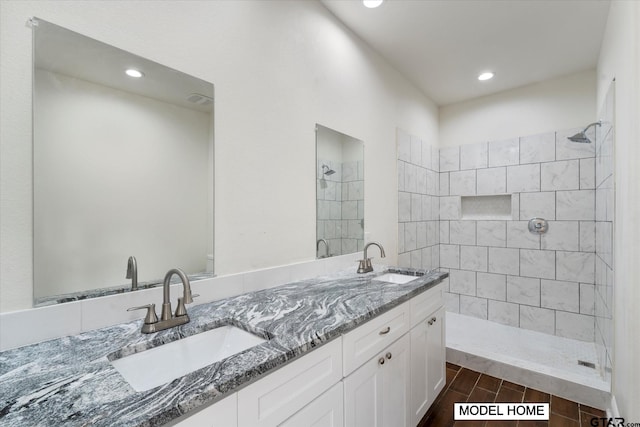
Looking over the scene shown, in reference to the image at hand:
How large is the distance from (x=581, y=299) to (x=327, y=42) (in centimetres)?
324

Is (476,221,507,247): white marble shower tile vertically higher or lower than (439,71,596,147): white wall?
lower

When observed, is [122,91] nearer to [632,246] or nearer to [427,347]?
[427,347]

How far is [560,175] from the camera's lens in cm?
287

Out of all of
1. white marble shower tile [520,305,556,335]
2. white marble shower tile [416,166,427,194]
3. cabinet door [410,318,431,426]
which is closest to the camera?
cabinet door [410,318,431,426]

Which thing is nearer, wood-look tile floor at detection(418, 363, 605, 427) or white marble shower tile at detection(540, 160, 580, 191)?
wood-look tile floor at detection(418, 363, 605, 427)

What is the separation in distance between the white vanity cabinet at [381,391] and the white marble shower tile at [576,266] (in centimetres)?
236

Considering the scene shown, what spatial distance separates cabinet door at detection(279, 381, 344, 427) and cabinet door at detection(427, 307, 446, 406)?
3.05 feet

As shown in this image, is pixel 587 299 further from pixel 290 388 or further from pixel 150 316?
pixel 150 316

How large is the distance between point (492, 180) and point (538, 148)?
1.67 ft

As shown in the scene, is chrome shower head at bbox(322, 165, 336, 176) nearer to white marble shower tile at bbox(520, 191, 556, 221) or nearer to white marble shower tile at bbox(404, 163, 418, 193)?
white marble shower tile at bbox(404, 163, 418, 193)

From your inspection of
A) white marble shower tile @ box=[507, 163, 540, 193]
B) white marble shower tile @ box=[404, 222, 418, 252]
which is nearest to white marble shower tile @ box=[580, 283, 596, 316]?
white marble shower tile @ box=[507, 163, 540, 193]

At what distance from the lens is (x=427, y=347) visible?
1.73m

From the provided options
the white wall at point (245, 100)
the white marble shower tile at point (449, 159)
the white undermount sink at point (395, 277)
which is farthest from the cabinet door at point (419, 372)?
the white marble shower tile at point (449, 159)

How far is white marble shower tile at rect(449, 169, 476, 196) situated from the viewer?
3.38 m
